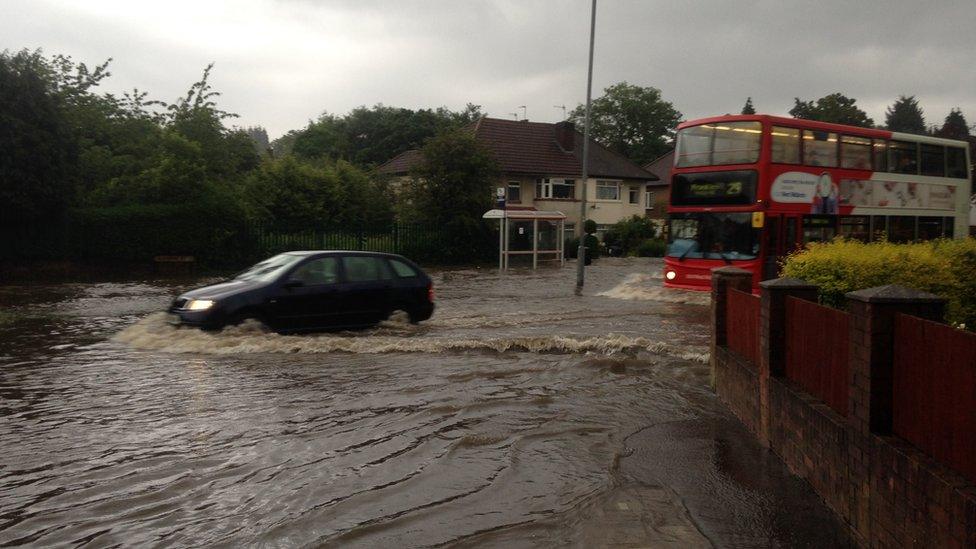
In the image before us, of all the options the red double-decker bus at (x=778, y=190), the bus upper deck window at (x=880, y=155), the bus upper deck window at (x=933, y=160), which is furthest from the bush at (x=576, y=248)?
the bus upper deck window at (x=880, y=155)

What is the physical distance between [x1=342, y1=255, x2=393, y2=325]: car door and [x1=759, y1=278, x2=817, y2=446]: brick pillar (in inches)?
289

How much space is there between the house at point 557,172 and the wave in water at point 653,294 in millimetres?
19665

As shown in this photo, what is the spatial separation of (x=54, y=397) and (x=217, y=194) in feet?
69.0

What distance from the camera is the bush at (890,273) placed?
8.79 m

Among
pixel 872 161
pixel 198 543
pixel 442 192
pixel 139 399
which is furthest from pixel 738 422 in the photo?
pixel 442 192

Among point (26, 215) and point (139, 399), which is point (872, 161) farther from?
point (26, 215)

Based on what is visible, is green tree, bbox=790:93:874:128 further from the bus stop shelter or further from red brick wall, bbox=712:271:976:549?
red brick wall, bbox=712:271:976:549

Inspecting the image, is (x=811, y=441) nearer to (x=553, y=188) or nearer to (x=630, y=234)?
(x=553, y=188)

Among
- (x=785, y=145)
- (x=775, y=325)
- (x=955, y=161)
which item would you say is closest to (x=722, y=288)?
(x=775, y=325)

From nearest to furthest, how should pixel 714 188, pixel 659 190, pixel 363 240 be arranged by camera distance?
pixel 714 188
pixel 363 240
pixel 659 190

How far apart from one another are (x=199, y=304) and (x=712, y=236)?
12.1m

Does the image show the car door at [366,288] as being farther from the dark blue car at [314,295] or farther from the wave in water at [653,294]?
the wave in water at [653,294]

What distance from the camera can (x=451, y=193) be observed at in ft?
114

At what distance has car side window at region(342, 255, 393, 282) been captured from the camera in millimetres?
12467
